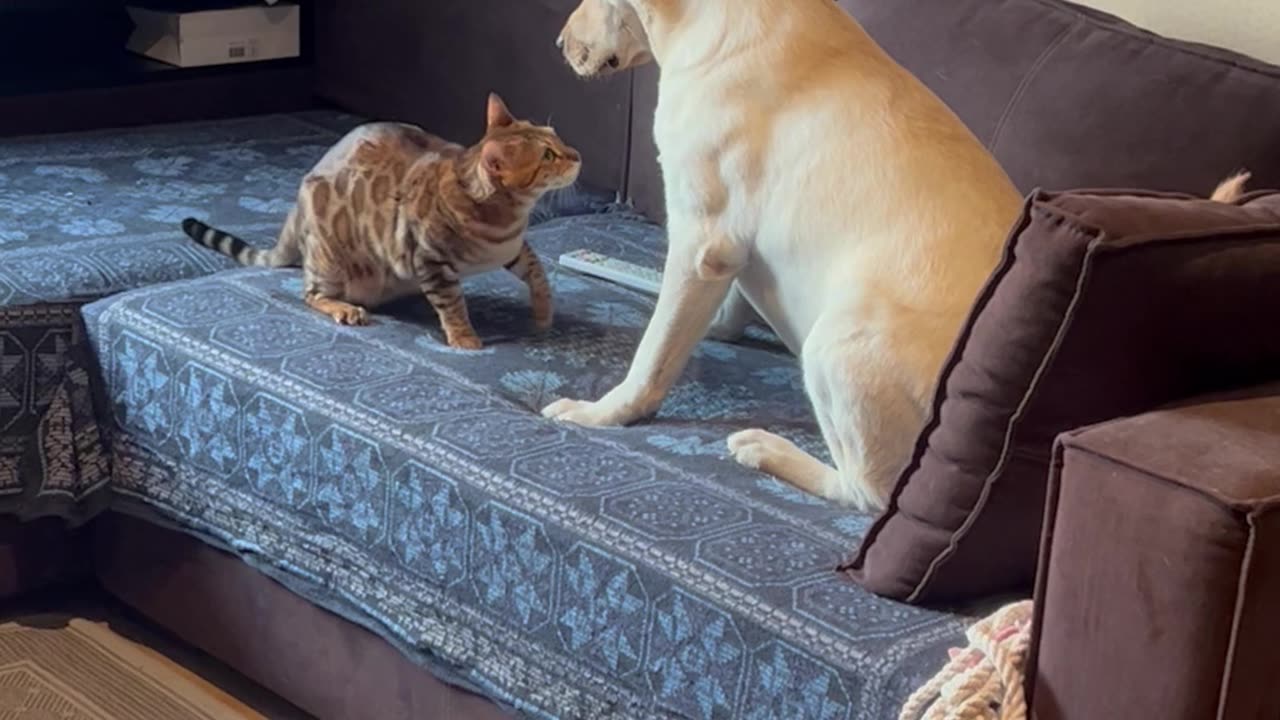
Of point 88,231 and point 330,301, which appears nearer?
point 330,301

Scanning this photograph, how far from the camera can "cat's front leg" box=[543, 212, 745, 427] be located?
6.43 feet

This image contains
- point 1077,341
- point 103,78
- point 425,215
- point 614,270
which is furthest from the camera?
point 103,78

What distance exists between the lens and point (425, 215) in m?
2.28

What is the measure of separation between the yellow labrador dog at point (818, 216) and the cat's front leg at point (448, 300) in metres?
0.27

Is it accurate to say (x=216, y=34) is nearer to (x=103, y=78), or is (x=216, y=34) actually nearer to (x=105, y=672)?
(x=103, y=78)

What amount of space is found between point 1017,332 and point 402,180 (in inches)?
47.7

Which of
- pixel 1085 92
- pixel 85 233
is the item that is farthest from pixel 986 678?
pixel 85 233

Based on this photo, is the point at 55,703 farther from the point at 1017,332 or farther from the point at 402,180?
the point at 1017,332

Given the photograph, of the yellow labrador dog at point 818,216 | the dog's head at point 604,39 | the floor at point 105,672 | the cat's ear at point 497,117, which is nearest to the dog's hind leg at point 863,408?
the yellow labrador dog at point 818,216

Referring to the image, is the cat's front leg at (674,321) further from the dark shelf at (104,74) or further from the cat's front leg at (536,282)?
the dark shelf at (104,74)

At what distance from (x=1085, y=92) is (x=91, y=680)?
1.56m

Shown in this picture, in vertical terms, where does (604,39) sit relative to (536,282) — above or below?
above

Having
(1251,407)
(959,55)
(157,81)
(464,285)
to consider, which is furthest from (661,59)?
(157,81)

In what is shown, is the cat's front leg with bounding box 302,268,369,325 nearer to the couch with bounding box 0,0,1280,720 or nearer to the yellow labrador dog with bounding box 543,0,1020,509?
the couch with bounding box 0,0,1280,720
